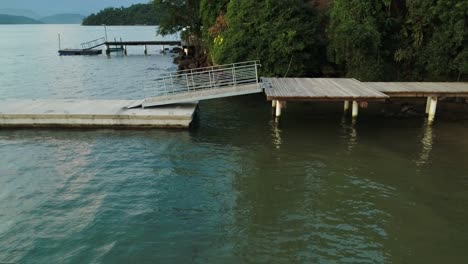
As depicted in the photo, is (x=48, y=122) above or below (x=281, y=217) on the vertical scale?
above

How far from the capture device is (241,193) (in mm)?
12000

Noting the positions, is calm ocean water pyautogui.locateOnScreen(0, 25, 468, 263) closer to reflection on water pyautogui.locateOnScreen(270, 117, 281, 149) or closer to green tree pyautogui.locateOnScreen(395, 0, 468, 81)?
reflection on water pyautogui.locateOnScreen(270, 117, 281, 149)

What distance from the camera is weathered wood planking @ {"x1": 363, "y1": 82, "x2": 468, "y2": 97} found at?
18656 mm

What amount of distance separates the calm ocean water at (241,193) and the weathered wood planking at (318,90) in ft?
6.18

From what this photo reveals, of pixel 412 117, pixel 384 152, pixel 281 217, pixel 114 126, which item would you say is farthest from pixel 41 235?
pixel 412 117

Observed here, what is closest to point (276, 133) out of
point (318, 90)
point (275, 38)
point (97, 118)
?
point (318, 90)

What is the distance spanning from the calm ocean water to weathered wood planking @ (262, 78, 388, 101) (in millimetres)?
1882

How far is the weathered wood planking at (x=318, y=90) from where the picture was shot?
667 inches

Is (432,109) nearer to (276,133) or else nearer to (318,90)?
(318,90)

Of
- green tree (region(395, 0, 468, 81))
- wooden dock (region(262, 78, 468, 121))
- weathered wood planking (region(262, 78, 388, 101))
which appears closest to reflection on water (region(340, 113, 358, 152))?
wooden dock (region(262, 78, 468, 121))

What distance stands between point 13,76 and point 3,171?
32.1 m

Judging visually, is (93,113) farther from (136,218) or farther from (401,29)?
(401,29)

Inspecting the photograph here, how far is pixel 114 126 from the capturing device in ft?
60.4

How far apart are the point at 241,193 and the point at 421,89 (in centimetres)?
1220
